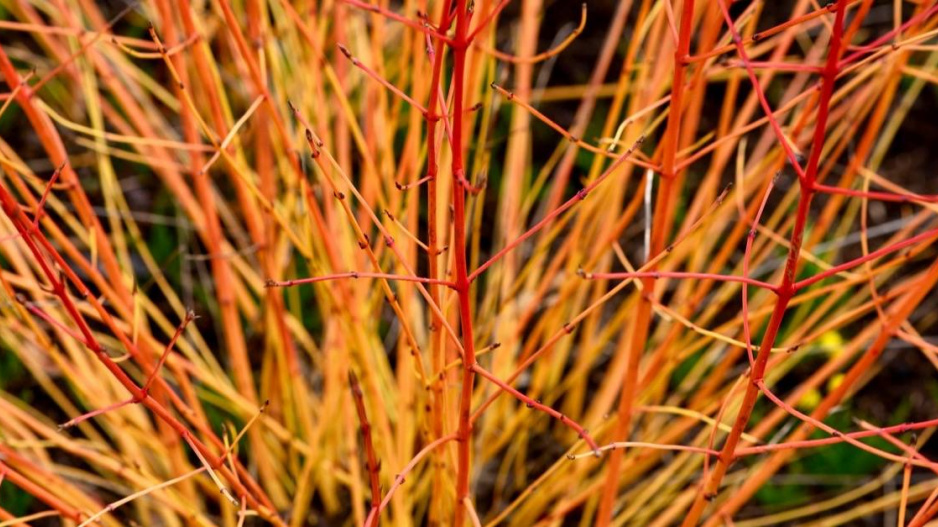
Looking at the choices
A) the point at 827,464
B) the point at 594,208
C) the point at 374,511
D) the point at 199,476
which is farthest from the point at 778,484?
the point at 374,511

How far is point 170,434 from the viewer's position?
1423 millimetres

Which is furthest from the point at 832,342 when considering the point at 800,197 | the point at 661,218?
Result: the point at 800,197

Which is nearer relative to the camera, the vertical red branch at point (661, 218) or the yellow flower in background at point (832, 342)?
the vertical red branch at point (661, 218)

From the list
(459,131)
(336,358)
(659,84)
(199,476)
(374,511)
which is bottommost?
(199,476)

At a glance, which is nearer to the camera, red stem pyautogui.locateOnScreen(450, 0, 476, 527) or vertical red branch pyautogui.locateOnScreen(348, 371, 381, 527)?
red stem pyautogui.locateOnScreen(450, 0, 476, 527)

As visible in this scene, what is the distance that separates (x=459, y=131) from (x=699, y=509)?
0.47m

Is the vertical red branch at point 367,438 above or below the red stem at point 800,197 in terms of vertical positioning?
below

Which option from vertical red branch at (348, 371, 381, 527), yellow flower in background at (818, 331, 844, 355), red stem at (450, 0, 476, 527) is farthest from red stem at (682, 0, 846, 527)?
yellow flower in background at (818, 331, 844, 355)

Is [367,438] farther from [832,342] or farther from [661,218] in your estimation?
[832,342]

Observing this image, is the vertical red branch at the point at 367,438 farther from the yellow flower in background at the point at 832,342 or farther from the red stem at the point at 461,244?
the yellow flower in background at the point at 832,342

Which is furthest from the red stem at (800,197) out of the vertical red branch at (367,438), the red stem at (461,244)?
the vertical red branch at (367,438)

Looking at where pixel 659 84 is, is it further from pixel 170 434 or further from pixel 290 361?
pixel 170 434

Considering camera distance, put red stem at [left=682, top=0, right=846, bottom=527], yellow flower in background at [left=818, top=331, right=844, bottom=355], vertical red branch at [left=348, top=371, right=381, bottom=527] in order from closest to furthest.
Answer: red stem at [left=682, top=0, right=846, bottom=527] → vertical red branch at [left=348, top=371, right=381, bottom=527] → yellow flower in background at [left=818, top=331, right=844, bottom=355]

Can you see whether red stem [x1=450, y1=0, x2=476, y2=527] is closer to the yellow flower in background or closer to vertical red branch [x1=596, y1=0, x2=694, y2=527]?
vertical red branch [x1=596, y1=0, x2=694, y2=527]
